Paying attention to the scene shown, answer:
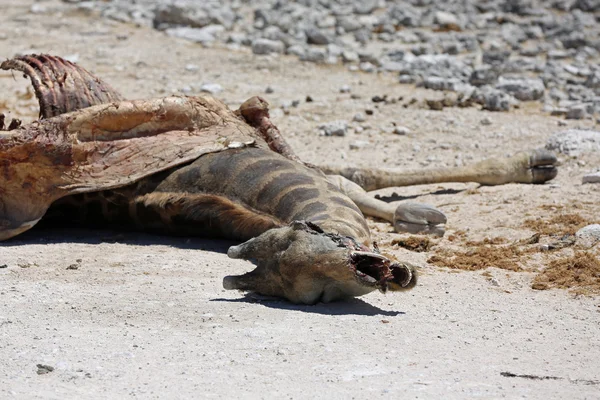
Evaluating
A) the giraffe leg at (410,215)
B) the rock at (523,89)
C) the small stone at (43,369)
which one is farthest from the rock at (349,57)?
the small stone at (43,369)

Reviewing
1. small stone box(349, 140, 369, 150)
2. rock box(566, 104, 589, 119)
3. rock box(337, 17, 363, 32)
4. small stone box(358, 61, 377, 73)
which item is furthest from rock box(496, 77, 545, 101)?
rock box(337, 17, 363, 32)

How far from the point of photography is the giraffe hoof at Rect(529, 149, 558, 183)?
22.8ft

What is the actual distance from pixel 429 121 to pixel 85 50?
4471 mm

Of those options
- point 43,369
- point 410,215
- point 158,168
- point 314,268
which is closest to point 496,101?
point 410,215

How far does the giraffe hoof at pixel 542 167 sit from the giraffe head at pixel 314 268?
3107 millimetres

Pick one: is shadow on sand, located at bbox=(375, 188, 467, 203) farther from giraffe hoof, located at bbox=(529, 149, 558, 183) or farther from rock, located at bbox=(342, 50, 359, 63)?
rock, located at bbox=(342, 50, 359, 63)

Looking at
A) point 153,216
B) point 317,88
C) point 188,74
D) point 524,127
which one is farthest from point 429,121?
point 153,216

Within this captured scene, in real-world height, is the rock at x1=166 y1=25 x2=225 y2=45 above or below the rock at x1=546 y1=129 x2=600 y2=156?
below

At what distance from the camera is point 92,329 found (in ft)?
13.0

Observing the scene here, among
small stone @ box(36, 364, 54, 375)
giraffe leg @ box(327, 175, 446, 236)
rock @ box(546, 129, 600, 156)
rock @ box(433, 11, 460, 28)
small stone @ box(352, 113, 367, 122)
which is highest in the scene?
small stone @ box(36, 364, 54, 375)

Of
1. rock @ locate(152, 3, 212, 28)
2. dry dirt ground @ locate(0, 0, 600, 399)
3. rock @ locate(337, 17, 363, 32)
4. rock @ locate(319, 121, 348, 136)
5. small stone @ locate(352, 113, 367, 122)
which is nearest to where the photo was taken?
dry dirt ground @ locate(0, 0, 600, 399)

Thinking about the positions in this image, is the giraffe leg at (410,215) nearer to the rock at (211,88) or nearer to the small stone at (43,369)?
the small stone at (43,369)

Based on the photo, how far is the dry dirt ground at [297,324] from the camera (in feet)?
A: 11.2

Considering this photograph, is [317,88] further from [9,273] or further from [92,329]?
[92,329]
